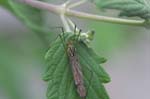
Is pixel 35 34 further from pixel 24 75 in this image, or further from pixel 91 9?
pixel 91 9

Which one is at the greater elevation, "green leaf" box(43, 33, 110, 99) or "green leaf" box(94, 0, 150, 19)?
"green leaf" box(94, 0, 150, 19)

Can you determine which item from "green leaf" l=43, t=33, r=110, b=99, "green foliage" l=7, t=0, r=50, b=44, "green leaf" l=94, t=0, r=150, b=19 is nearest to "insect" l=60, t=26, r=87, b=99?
"green leaf" l=43, t=33, r=110, b=99

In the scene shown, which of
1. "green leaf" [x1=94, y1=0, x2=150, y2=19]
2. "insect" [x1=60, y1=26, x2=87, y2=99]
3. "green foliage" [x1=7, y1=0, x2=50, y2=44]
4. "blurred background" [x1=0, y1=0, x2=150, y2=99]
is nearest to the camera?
"insect" [x1=60, y1=26, x2=87, y2=99]

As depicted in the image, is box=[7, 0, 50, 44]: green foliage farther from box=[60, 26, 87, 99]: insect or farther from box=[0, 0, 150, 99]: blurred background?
box=[60, 26, 87, 99]: insect

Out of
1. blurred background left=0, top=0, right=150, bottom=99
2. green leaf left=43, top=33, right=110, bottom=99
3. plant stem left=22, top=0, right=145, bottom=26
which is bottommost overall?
blurred background left=0, top=0, right=150, bottom=99

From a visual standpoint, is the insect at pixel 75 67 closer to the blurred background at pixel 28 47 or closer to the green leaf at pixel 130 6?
the green leaf at pixel 130 6

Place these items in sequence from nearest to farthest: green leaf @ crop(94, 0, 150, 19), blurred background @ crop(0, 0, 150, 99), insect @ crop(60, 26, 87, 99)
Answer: insect @ crop(60, 26, 87, 99) < green leaf @ crop(94, 0, 150, 19) < blurred background @ crop(0, 0, 150, 99)

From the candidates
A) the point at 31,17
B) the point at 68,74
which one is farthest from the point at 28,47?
the point at 68,74
